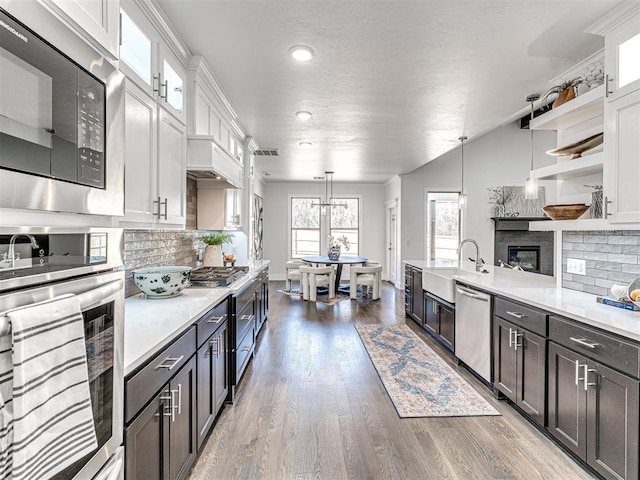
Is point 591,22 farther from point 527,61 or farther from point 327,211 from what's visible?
point 327,211

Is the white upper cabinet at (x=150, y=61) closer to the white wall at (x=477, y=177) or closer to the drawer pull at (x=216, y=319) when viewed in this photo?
the drawer pull at (x=216, y=319)

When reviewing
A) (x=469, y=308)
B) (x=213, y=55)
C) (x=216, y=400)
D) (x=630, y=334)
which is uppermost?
(x=213, y=55)

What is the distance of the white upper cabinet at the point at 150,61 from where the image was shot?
177cm

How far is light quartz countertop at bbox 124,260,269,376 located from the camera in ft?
4.42

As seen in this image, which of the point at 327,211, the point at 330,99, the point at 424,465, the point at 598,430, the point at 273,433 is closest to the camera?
the point at 598,430

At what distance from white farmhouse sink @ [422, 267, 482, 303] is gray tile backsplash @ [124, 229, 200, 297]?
8.73ft

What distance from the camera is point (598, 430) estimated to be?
72.5 inches

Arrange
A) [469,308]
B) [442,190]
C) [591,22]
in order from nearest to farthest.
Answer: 1. [591,22]
2. [469,308]
3. [442,190]

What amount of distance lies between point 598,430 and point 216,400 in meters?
2.17

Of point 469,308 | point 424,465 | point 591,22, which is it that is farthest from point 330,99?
point 424,465

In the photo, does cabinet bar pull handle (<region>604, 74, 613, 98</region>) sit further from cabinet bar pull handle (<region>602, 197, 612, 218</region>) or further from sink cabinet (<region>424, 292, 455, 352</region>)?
sink cabinet (<region>424, 292, 455, 352</region>)

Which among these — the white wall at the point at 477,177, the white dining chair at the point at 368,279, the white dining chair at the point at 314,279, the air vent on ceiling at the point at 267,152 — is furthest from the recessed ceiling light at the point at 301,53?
the white wall at the point at 477,177

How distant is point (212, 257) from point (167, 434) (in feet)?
8.18

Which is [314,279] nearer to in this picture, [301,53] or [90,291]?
[301,53]
